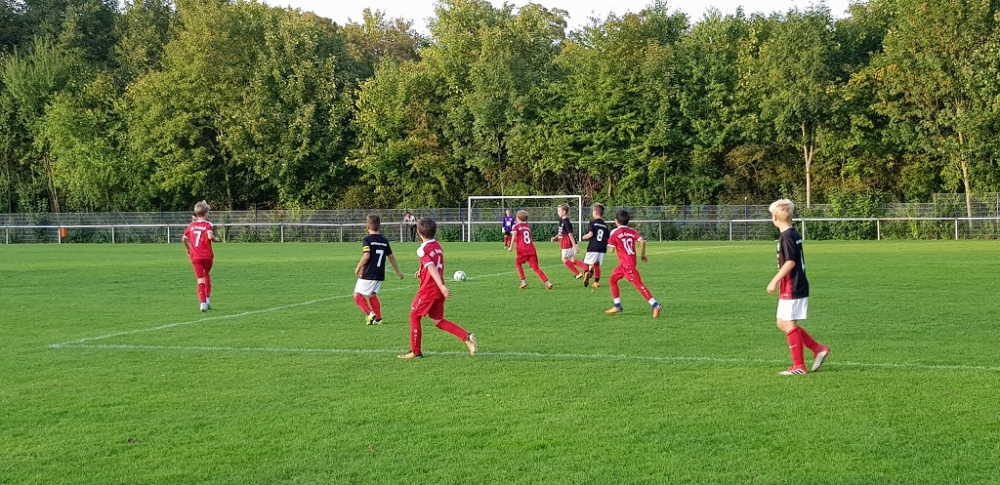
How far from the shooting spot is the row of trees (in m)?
46.8

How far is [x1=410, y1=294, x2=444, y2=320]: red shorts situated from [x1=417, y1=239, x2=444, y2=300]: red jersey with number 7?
0.8 inches

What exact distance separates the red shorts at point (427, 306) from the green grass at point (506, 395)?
546 mm

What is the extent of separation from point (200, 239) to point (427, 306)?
6567mm

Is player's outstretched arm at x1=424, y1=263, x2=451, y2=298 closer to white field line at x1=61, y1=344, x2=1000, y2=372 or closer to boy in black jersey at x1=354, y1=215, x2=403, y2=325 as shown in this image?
white field line at x1=61, y1=344, x2=1000, y2=372

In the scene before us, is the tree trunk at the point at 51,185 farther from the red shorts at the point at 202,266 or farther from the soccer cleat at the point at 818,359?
the soccer cleat at the point at 818,359

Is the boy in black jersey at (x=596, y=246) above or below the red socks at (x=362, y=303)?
above

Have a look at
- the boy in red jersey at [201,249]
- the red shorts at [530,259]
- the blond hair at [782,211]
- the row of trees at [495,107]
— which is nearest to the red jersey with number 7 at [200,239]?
the boy in red jersey at [201,249]

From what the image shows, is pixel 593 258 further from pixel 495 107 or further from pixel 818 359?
pixel 495 107

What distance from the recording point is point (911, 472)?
5.65 metres

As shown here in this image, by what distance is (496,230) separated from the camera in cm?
4941

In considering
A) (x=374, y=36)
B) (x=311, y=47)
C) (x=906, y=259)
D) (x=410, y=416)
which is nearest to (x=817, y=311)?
(x=410, y=416)

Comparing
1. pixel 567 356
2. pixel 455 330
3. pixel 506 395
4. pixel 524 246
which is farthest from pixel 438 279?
pixel 524 246

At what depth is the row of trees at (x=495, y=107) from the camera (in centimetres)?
4681

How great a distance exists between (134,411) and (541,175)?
48614mm
